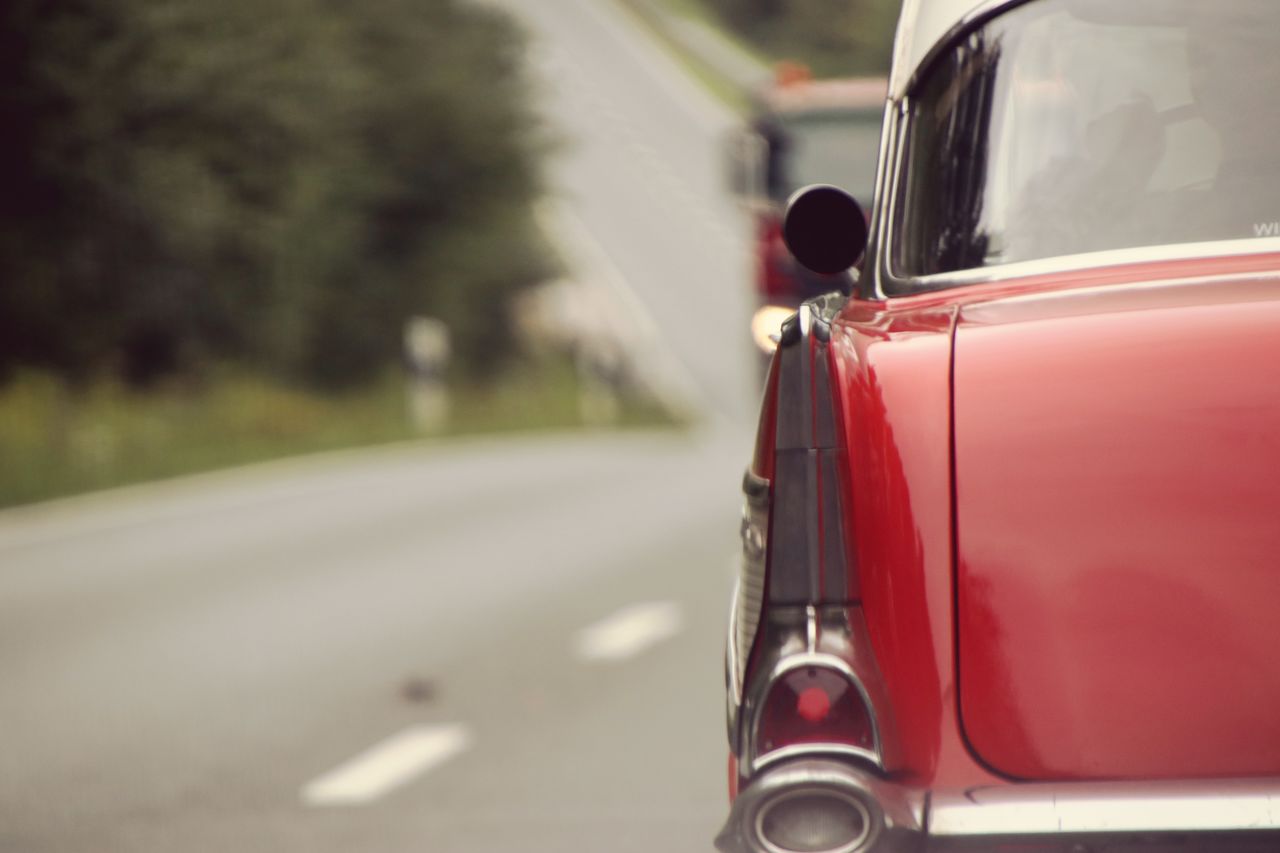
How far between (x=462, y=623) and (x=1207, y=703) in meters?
7.24

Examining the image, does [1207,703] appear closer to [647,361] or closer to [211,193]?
[211,193]

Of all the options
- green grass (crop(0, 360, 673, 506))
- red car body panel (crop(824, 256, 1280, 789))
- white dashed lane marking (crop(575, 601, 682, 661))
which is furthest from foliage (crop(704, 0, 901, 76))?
red car body panel (crop(824, 256, 1280, 789))

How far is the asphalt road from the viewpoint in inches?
245

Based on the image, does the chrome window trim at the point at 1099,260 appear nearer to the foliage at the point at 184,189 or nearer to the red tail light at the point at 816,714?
the red tail light at the point at 816,714

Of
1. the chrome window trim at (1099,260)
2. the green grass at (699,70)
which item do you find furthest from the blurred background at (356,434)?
the green grass at (699,70)

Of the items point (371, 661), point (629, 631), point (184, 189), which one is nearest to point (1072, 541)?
point (371, 661)

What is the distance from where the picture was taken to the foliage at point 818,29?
19578 mm

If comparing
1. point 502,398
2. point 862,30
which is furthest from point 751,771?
point 502,398

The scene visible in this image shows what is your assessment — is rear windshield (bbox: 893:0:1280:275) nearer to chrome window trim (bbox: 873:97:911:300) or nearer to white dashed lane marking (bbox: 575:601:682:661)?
chrome window trim (bbox: 873:97:911:300)

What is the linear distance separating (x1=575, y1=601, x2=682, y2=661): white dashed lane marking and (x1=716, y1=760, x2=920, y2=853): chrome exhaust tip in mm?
5800

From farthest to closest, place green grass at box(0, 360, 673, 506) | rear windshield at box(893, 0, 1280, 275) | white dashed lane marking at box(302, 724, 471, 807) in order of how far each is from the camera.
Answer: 1. green grass at box(0, 360, 673, 506)
2. white dashed lane marking at box(302, 724, 471, 807)
3. rear windshield at box(893, 0, 1280, 275)

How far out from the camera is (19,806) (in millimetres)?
6359

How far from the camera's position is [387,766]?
692 centimetres

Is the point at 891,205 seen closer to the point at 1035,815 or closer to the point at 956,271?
the point at 956,271
